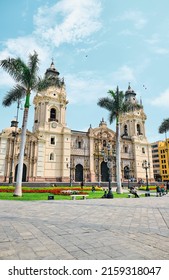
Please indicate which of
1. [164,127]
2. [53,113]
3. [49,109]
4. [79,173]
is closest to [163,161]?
[164,127]

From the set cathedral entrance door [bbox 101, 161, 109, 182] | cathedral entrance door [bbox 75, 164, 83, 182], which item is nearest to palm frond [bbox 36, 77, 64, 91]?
cathedral entrance door [bbox 75, 164, 83, 182]

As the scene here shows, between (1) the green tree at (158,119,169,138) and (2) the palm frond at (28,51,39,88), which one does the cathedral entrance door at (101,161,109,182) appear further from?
(2) the palm frond at (28,51,39,88)

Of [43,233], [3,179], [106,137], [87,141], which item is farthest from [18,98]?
[106,137]

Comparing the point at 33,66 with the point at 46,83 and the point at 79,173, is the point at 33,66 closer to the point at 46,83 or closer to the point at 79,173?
the point at 46,83

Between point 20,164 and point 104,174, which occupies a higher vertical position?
point 20,164

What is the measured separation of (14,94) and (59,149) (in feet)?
79.4

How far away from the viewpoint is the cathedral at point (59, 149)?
3788 cm

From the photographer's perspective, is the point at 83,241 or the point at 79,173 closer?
the point at 83,241

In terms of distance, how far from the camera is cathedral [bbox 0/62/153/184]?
37.9 meters

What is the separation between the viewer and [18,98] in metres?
19.5

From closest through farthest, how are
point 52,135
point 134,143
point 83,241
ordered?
point 83,241
point 52,135
point 134,143

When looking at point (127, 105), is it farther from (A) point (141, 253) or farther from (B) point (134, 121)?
(B) point (134, 121)

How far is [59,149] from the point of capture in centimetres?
4228

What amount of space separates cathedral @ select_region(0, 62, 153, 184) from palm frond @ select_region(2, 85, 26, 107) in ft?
51.7
